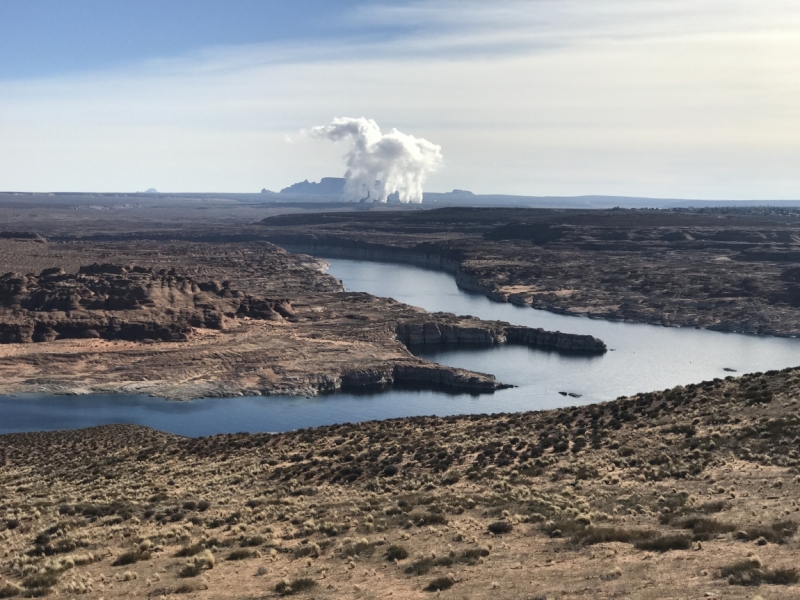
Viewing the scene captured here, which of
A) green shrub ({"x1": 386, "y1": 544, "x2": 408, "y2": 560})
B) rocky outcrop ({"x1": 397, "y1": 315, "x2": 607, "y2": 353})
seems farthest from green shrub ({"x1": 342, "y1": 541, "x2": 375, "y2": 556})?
rocky outcrop ({"x1": 397, "y1": 315, "x2": 607, "y2": 353})

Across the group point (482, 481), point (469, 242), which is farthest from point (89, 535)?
point (469, 242)

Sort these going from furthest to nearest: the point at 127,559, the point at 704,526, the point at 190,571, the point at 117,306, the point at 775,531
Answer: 1. the point at 117,306
2. the point at 127,559
3. the point at 190,571
4. the point at 704,526
5. the point at 775,531

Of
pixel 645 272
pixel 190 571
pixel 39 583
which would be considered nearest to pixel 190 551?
pixel 190 571

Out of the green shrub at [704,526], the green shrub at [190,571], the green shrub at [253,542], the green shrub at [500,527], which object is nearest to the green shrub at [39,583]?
the green shrub at [190,571]

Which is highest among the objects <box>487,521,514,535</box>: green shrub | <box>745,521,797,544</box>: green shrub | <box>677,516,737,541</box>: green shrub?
<box>745,521,797,544</box>: green shrub

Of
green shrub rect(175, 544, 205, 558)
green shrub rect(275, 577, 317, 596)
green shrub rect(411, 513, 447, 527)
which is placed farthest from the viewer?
green shrub rect(411, 513, 447, 527)

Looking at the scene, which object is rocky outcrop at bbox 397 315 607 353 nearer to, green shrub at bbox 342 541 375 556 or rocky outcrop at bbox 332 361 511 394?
rocky outcrop at bbox 332 361 511 394

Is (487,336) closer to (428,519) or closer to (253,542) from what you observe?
(428,519)
